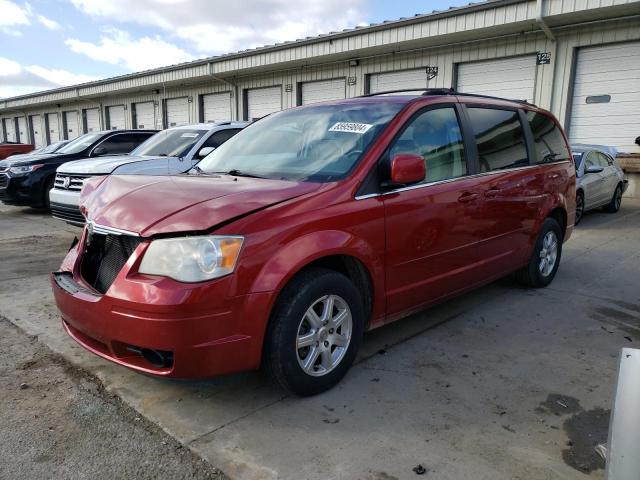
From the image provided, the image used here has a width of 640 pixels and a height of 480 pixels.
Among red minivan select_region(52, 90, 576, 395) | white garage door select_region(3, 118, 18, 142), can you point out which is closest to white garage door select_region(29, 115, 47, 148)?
white garage door select_region(3, 118, 18, 142)

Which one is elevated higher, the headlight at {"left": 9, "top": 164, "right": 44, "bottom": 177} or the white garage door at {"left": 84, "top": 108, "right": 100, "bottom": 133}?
the white garage door at {"left": 84, "top": 108, "right": 100, "bottom": 133}

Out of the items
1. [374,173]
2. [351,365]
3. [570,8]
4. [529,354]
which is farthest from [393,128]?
[570,8]

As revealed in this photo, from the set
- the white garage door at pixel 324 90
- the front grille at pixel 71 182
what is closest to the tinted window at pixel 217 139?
the front grille at pixel 71 182

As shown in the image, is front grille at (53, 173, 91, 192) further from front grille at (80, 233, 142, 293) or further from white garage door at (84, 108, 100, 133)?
white garage door at (84, 108, 100, 133)

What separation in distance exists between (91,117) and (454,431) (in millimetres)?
31819

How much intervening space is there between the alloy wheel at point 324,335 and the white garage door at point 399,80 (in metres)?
12.2

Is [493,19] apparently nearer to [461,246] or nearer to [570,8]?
[570,8]

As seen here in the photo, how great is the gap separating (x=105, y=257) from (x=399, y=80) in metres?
13.4

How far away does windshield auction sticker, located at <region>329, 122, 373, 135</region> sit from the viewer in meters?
3.40

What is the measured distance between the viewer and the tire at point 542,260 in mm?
4953

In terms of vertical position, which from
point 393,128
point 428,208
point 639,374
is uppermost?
point 393,128

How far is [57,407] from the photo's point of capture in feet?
9.40

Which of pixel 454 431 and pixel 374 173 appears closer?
pixel 454 431

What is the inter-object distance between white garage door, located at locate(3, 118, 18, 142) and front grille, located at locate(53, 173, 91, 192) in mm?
38232
